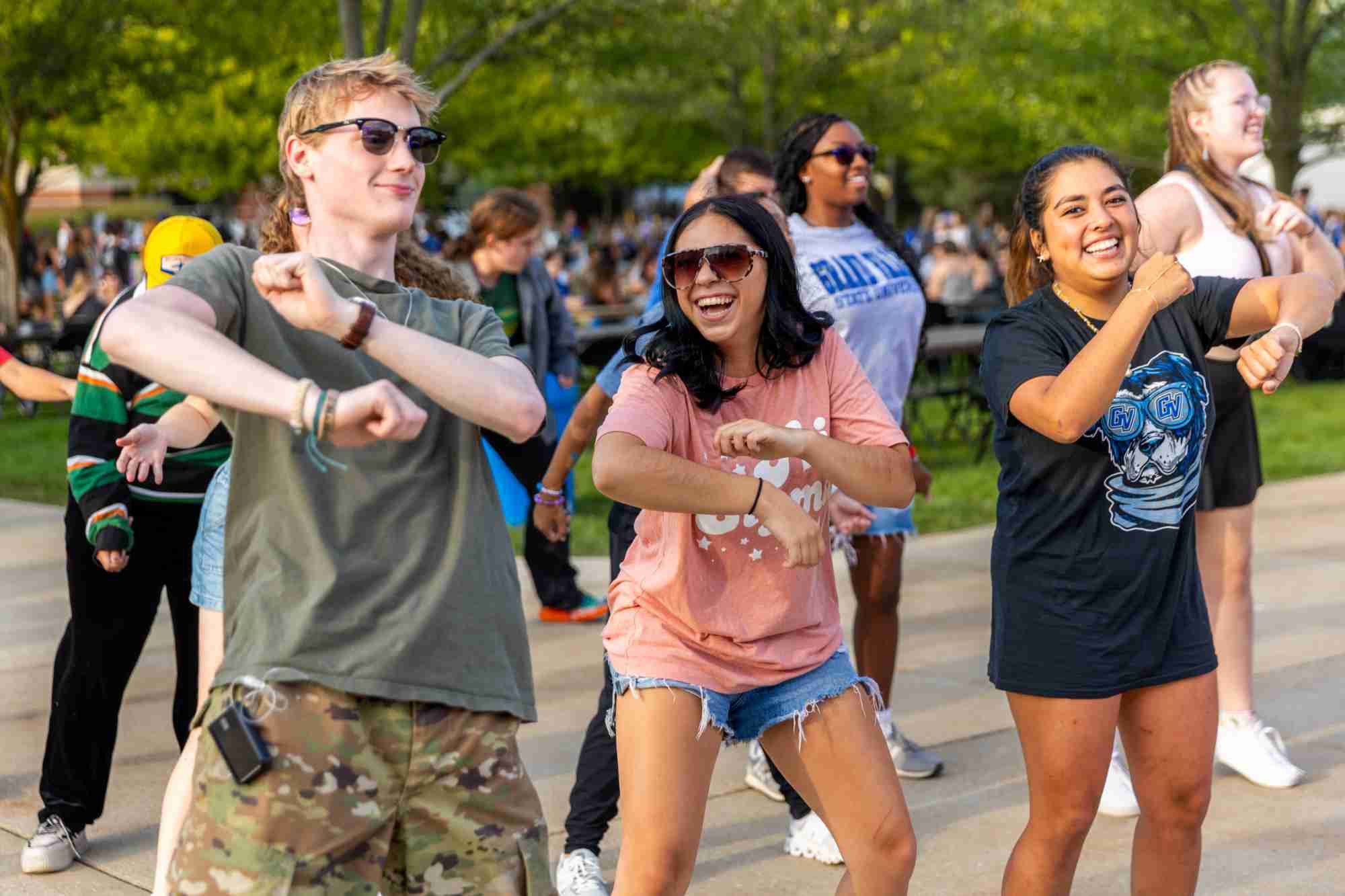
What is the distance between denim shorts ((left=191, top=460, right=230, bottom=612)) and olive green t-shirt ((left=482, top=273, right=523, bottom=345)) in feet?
11.5

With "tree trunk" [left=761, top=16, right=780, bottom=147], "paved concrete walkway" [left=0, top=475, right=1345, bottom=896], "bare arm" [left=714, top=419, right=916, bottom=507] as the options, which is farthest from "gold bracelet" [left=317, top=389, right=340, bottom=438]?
"tree trunk" [left=761, top=16, right=780, bottom=147]

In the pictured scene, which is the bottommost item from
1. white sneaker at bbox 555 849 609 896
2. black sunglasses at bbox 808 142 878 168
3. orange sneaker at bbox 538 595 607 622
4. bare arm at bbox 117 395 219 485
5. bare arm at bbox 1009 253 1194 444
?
orange sneaker at bbox 538 595 607 622

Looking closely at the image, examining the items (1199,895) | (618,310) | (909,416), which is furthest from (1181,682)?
(618,310)

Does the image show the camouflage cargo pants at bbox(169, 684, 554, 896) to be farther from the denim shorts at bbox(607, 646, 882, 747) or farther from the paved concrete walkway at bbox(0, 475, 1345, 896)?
the paved concrete walkway at bbox(0, 475, 1345, 896)

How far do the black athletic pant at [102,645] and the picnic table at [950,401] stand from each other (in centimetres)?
770

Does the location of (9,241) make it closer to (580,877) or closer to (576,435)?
(576,435)

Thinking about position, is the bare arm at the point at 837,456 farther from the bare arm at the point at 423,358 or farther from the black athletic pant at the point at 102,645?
the black athletic pant at the point at 102,645

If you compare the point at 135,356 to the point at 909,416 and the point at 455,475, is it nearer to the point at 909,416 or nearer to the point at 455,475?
the point at 455,475

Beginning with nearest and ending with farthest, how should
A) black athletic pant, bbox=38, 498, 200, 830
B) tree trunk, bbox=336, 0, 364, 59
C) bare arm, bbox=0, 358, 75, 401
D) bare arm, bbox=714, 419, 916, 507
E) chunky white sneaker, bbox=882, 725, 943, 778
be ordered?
bare arm, bbox=714, 419, 916, 507, black athletic pant, bbox=38, 498, 200, 830, bare arm, bbox=0, 358, 75, 401, chunky white sneaker, bbox=882, 725, 943, 778, tree trunk, bbox=336, 0, 364, 59

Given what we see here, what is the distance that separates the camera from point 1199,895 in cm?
435

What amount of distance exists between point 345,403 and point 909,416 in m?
13.2

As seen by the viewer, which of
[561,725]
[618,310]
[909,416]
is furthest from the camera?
[618,310]

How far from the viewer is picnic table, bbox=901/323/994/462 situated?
42.5 ft

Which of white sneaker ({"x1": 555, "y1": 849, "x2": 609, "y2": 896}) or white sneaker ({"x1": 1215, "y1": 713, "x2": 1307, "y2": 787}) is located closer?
white sneaker ({"x1": 555, "y1": 849, "x2": 609, "y2": 896})
